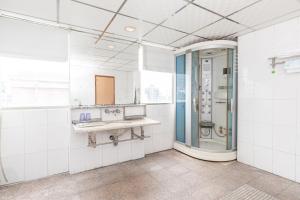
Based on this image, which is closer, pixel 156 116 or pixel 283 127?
pixel 283 127

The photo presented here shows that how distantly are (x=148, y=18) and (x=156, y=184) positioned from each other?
7.24 ft

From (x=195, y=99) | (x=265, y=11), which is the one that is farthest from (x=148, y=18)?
(x=195, y=99)

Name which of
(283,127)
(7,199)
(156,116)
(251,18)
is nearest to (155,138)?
(156,116)

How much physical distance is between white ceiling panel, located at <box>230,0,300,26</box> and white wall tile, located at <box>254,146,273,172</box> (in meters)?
1.87

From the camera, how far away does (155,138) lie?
11.0 feet

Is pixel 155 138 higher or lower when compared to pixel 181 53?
lower

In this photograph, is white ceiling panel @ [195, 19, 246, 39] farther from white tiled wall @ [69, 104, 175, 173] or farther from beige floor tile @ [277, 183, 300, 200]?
beige floor tile @ [277, 183, 300, 200]

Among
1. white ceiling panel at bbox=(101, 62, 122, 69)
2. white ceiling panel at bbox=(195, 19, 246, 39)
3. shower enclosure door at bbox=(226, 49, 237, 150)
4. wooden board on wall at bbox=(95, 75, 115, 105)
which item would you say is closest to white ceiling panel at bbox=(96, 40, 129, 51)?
white ceiling panel at bbox=(101, 62, 122, 69)

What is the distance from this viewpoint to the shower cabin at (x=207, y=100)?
2869 millimetres

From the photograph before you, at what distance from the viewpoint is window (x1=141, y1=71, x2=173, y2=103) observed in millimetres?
3254

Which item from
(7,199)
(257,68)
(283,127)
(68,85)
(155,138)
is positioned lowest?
(7,199)

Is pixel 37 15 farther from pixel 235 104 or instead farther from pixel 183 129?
pixel 235 104

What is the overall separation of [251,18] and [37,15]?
2.75 metres

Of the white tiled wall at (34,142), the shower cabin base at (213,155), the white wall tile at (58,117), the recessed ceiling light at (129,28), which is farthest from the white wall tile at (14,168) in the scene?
the shower cabin base at (213,155)
